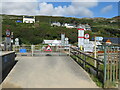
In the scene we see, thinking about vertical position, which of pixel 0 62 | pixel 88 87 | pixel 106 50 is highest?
pixel 106 50

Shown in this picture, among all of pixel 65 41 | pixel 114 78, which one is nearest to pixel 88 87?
pixel 114 78

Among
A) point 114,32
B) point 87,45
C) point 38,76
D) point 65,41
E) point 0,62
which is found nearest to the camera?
point 0,62

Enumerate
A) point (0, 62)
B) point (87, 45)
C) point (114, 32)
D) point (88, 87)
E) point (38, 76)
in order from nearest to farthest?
1. point (88, 87)
2. point (0, 62)
3. point (38, 76)
4. point (87, 45)
5. point (114, 32)

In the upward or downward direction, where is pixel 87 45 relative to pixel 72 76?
upward

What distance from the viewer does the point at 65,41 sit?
22875 millimetres

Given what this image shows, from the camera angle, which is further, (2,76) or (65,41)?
(65,41)

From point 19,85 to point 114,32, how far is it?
54.2 m

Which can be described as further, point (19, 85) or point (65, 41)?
point (65, 41)

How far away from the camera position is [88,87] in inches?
186

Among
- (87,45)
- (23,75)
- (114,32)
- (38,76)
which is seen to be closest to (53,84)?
(38,76)

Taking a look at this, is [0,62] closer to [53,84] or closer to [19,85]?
[19,85]

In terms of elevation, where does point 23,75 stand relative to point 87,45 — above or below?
below

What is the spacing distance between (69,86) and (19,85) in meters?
1.59

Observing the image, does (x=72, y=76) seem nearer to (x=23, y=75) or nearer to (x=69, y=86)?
(x=69, y=86)
